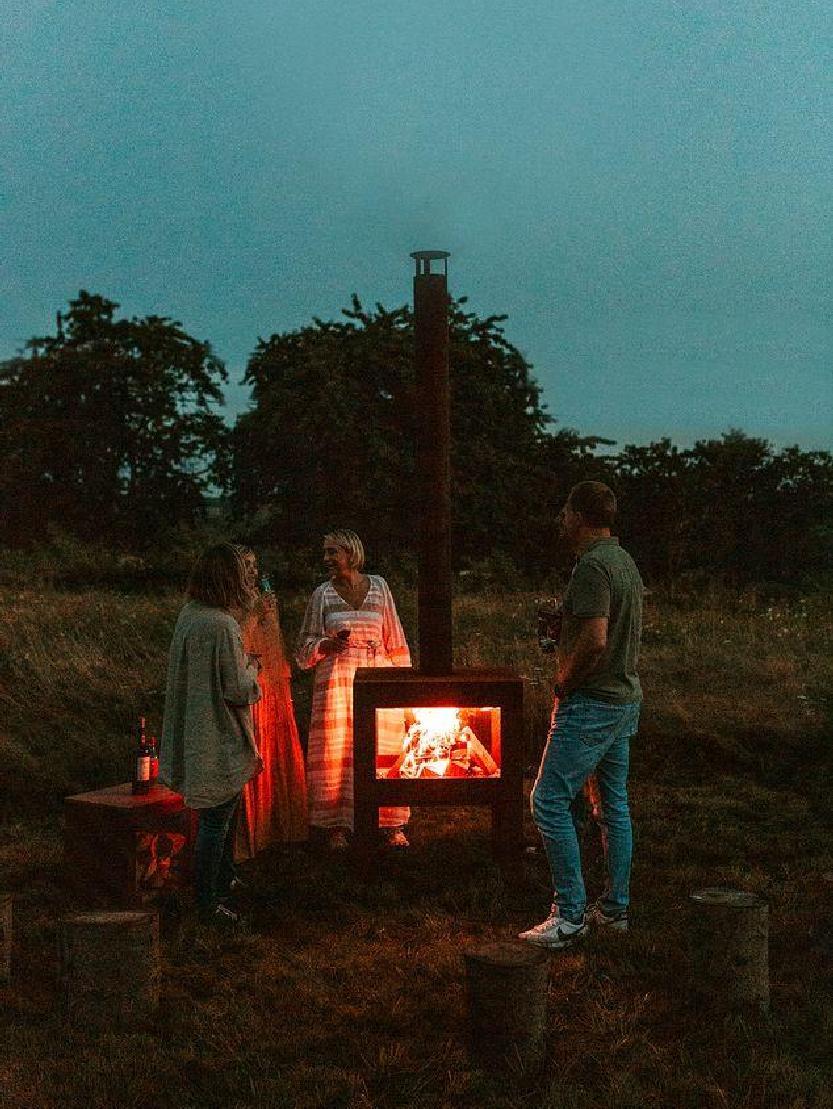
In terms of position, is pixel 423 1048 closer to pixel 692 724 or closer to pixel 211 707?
pixel 211 707

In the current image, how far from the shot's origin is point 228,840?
18.1 feet

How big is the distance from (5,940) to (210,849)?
96 cm

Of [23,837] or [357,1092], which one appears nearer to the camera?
[357,1092]

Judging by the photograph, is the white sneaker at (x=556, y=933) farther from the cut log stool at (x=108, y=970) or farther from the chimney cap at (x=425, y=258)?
the chimney cap at (x=425, y=258)

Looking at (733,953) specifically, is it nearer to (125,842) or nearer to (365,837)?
(365,837)

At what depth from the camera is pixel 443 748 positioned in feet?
19.8

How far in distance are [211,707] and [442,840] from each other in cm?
222

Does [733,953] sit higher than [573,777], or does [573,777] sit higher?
[573,777]

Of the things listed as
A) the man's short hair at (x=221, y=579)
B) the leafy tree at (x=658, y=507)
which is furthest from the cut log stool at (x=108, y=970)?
the leafy tree at (x=658, y=507)

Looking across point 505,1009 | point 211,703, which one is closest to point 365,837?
point 211,703

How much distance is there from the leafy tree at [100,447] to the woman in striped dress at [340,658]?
19.4 metres

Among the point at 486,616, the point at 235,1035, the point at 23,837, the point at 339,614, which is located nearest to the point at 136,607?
the point at 486,616

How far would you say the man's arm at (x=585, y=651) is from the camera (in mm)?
4590

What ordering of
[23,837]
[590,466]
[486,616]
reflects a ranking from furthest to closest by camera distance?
1. [590,466]
2. [486,616]
3. [23,837]
